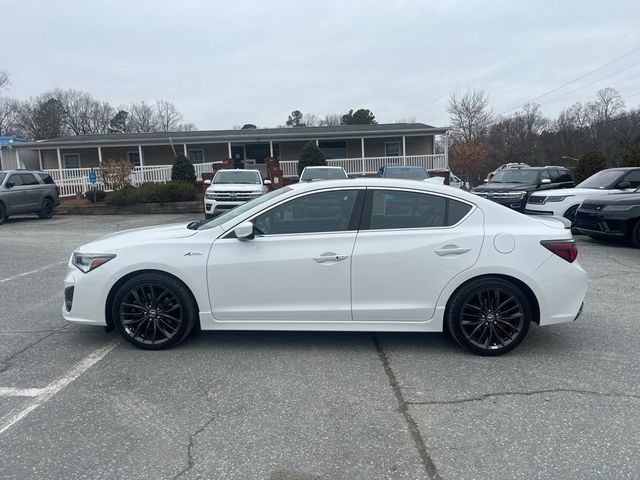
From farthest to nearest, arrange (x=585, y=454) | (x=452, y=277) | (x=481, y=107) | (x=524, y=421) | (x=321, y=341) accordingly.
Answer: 1. (x=481, y=107)
2. (x=321, y=341)
3. (x=452, y=277)
4. (x=524, y=421)
5. (x=585, y=454)

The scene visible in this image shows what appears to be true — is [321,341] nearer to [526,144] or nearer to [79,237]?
[79,237]

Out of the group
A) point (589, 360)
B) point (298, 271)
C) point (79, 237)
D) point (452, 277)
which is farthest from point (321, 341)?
point (79, 237)

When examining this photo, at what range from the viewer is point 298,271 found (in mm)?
4344

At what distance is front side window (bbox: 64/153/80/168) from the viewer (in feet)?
96.6

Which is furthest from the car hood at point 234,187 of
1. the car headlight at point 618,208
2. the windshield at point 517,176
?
the car headlight at point 618,208

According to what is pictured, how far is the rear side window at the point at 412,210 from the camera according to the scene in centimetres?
447

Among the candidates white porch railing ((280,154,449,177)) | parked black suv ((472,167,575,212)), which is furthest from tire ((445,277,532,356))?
white porch railing ((280,154,449,177))

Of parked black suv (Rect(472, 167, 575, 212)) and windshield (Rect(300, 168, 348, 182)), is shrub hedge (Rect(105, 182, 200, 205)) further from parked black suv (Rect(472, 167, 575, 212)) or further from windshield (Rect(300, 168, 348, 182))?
parked black suv (Rect(472, 167, 575, 212))

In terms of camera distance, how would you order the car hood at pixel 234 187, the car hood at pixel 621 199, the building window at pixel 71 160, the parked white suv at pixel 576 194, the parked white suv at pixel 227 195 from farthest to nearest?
the building window at pixel 71 160
the car hood at pixel 234 187
the parked white suv at pixel 227 195
the parked white suv at pixel 576 194
the car hood at pixel 621 199

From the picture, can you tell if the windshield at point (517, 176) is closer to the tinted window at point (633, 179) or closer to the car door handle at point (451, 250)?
the tinted window at point (633, 179)

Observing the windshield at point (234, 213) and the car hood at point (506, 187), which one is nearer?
the windshield at point (234, 213)

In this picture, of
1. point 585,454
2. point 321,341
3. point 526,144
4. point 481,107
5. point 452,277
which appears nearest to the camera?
point 585,454

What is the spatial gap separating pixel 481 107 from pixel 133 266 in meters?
54.2

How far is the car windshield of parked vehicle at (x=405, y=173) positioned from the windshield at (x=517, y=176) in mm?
2830
